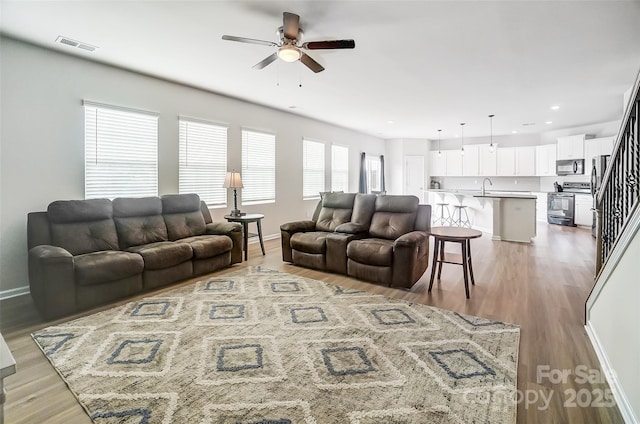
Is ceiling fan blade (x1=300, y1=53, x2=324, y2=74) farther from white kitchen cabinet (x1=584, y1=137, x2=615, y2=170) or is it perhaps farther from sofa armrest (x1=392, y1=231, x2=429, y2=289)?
white kitchen cabinet (x1=584, y1=137, x2=615, y2=170)

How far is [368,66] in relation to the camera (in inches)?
163

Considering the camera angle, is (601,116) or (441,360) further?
(601,116)

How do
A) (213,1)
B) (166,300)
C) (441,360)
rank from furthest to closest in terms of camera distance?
(166,300) < (213,1) < (441,360)

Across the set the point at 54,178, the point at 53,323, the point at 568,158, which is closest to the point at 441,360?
the point at 53,323

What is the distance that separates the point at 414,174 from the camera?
437 inches

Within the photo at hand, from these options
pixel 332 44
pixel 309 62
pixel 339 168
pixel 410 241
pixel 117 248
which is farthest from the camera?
pixel 339 168

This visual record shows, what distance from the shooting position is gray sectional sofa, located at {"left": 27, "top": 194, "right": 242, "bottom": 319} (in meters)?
2.91

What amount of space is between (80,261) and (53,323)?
573mm

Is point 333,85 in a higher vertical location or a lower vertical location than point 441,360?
higher

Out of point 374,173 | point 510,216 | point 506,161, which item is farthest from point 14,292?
point 506,161

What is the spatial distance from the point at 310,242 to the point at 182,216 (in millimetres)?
1864

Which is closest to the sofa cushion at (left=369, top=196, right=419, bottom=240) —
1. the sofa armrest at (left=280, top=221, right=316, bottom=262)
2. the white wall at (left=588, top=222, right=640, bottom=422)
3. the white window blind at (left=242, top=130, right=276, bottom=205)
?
the sofa armrest at (left=280, top=221, right=316, bottom=262)

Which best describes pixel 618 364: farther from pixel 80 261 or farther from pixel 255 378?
pixel 80 261

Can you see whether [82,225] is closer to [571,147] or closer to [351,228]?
[351,228]
